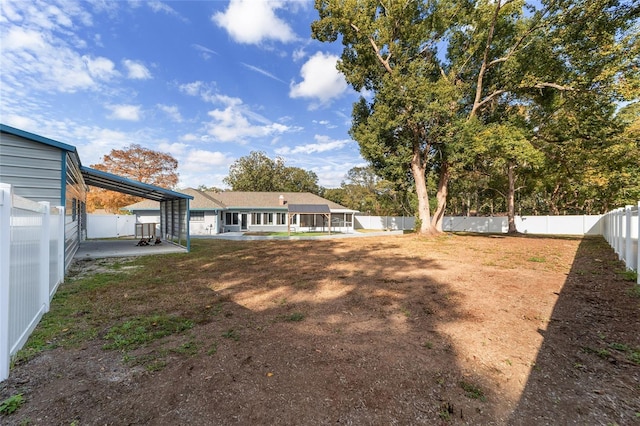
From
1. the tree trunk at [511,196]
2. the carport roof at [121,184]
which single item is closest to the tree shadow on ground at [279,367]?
the carport roof at [121,184]

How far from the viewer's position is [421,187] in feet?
62.9

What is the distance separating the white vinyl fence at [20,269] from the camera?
253cm

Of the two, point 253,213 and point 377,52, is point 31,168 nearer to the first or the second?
point 377,52

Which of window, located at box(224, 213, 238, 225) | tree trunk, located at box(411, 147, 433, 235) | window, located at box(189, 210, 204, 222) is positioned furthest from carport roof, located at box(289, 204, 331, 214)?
window, located at box(189, 210, 204, 222)

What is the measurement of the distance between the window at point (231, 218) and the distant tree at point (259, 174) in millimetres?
15833

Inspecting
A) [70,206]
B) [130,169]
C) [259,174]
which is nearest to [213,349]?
[70,206]

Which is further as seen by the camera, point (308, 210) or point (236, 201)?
point (236, 201)

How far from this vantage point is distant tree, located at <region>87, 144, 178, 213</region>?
28375 millimetres

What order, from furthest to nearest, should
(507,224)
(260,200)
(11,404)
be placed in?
(260,200), (507,224), (11,404)

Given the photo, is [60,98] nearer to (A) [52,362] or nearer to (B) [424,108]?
(A) [52,362]

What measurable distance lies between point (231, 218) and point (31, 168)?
1865 centimetres

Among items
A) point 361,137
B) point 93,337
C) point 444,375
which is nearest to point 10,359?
point 93,337

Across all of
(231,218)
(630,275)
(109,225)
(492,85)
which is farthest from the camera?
(231,218)

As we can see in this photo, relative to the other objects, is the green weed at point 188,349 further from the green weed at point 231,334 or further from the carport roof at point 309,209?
the carport roof at point 309,209
